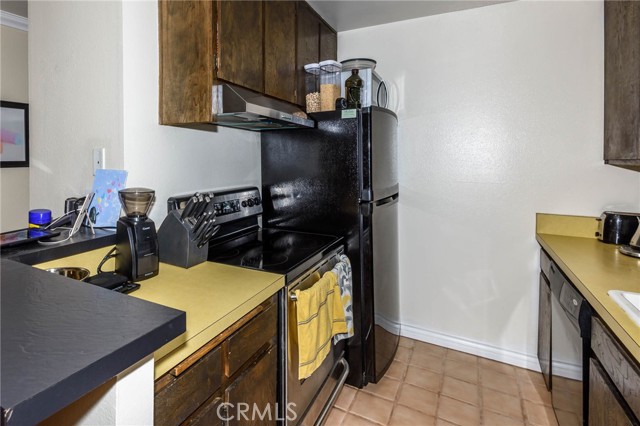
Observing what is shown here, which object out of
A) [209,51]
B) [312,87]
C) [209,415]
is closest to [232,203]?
[209,51]

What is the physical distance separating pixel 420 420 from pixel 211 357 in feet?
4.38

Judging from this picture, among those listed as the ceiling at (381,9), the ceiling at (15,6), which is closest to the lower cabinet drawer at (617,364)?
the ceiling at (381,9)

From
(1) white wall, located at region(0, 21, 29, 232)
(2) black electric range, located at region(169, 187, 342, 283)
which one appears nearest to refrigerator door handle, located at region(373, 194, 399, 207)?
(2) black electric range, located at region(169, 187, 342, 283)

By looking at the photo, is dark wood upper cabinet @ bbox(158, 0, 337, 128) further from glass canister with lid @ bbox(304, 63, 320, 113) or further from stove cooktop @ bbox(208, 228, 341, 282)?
stove cooktop @ bbox(208, 228, 341, 282)

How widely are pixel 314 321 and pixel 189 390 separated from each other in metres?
0.62

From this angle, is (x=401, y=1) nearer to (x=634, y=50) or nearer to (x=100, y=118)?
(x=634, y=50)

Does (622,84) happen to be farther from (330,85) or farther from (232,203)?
(232,203)

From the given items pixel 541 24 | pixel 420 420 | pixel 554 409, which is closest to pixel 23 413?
pixel 420 420

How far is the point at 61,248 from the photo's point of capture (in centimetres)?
117

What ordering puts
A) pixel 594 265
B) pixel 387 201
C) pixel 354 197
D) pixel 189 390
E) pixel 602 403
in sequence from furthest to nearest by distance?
pixel 387 201 < pixel 354 197 < pixel 594 265 < pixel 602 403 < pixel 189 390

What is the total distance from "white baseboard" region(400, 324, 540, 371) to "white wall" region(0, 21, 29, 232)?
285cm

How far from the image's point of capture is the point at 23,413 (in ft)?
1.22

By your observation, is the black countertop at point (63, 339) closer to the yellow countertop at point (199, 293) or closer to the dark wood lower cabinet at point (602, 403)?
the yellow countertop at point (199, 293)

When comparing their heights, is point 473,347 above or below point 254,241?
below
